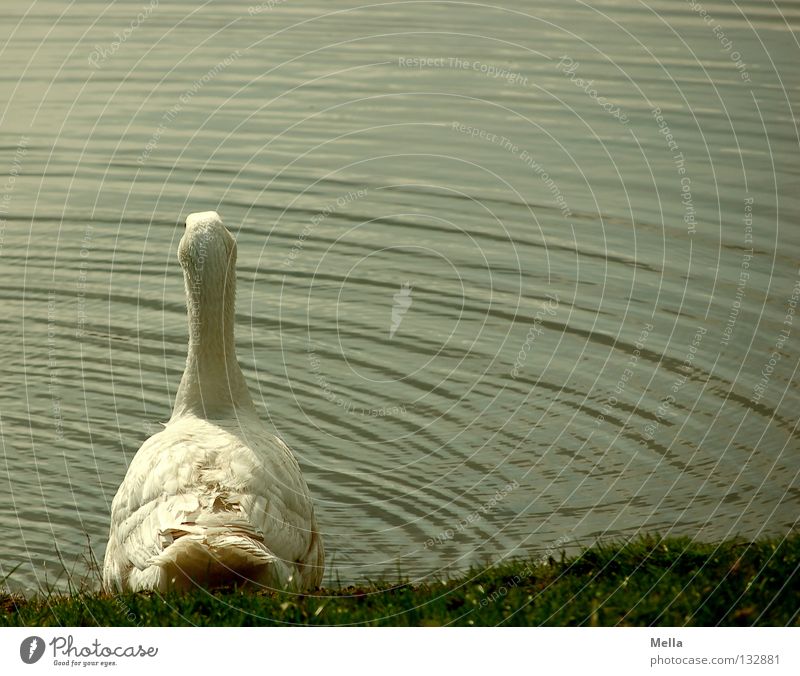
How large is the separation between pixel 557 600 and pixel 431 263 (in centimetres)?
888

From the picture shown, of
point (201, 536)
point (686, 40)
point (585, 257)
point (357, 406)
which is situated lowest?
point (201, 536)

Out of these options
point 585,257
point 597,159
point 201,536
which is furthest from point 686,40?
point 201,536

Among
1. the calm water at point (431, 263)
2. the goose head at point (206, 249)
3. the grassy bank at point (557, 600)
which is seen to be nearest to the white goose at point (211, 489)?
the goose head at point (206, 249)

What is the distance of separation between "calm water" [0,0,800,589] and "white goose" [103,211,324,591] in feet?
5.61

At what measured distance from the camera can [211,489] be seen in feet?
25.9

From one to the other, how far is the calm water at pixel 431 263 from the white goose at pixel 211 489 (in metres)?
1.71

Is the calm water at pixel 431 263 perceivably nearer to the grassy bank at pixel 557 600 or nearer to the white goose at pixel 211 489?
the white goose at pixel 211 489

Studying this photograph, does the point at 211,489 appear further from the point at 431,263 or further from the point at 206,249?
the point at 431,263

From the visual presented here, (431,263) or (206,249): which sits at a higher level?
(431,263)

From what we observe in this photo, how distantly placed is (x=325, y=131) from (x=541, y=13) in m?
7.27

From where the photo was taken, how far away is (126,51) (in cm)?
2316

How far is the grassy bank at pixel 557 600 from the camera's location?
6.69m

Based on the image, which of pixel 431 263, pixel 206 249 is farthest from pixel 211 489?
pixel 431 263

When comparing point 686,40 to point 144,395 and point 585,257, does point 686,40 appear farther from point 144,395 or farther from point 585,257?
point 144,395
